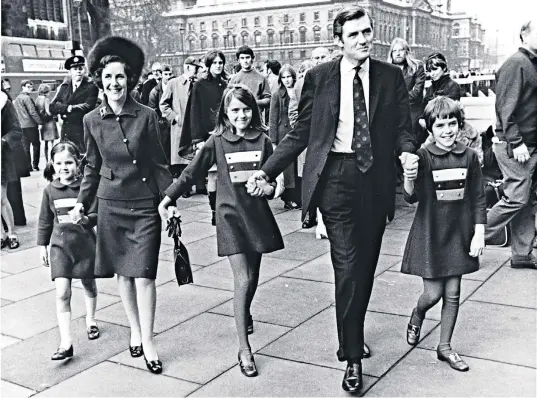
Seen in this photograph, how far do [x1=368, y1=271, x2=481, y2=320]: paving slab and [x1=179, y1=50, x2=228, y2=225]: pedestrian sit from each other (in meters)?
2.99

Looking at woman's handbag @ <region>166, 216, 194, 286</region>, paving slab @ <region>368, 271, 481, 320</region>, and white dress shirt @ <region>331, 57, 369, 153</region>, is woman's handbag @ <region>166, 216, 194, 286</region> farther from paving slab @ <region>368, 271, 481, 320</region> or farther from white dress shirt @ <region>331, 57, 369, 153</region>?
paving slab @ <region>368, 271, 481, 320</region>

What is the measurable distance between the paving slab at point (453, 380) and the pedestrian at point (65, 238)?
2.01 m

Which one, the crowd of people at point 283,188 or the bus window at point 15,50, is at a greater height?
the bus window at point 15,50

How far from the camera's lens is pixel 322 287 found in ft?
18.0

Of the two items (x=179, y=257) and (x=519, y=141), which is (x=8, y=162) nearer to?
(x=179, y=257)

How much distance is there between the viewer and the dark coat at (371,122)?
353cm

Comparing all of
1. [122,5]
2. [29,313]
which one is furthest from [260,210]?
[122,5]

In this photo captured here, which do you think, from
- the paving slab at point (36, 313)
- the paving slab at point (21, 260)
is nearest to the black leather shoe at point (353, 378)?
the paving slab at point (36, 313)

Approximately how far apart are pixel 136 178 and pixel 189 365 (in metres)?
1.17

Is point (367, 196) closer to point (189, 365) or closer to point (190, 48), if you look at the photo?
point (189, 365)

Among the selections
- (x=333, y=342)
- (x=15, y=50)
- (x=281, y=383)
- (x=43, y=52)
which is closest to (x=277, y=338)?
(x=333, y=342)

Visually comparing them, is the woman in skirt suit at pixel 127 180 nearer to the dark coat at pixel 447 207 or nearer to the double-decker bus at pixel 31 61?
the dark coat at pixel 447 207

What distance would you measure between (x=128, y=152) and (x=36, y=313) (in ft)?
6.33

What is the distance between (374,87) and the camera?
11.6 feet
